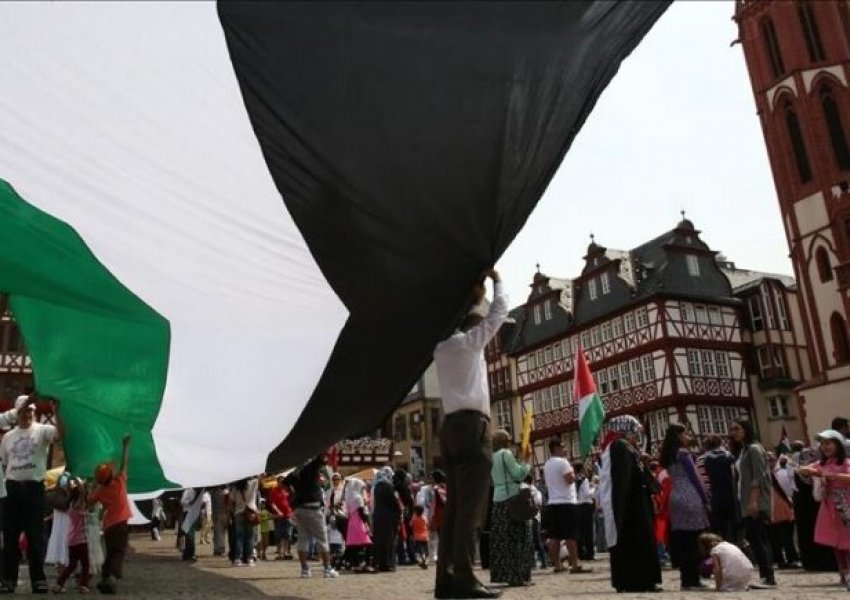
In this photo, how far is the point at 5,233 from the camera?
18.1ft

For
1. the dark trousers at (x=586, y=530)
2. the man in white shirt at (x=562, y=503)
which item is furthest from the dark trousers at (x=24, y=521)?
the dark trousers at (x=586, y=530)

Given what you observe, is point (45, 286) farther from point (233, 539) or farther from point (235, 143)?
point (233, 539)

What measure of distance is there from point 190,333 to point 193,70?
2.19 metres

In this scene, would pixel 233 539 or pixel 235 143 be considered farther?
pixel 233 539

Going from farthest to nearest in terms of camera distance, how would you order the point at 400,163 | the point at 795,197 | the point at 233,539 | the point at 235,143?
1. the point at 795,197
2. the point at 233,539
3. the point at 235,143
4. the point at 400,163

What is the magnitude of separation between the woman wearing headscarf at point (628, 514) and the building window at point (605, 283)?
3684 centimetres

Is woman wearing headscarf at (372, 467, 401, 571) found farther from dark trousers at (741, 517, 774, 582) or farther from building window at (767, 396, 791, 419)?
building window at (767, 396, 791, 419)

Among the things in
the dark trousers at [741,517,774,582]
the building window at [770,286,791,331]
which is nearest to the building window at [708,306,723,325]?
the building window at [770,286,791,331]

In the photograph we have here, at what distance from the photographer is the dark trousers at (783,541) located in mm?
10195

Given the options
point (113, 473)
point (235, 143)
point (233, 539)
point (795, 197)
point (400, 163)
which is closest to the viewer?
point (400, 163)

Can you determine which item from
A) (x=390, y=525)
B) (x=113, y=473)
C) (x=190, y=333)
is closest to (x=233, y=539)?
(x=390, y=525)

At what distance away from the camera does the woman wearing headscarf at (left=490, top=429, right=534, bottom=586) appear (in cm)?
825

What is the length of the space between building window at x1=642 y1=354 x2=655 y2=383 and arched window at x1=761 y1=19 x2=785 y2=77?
15.6 m

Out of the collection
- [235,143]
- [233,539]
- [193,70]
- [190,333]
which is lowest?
[233,539]
